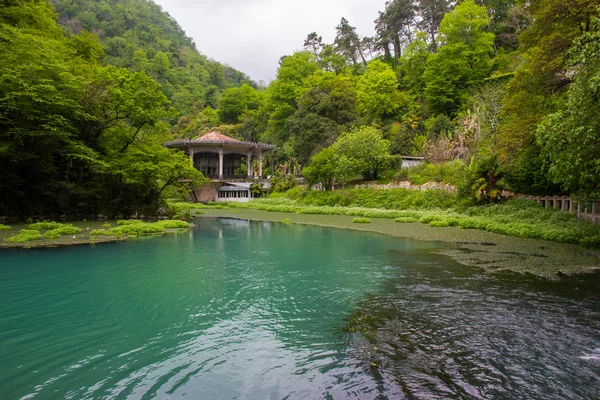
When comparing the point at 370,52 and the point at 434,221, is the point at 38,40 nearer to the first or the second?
the point at 434,221

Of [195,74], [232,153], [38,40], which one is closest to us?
[38,40]

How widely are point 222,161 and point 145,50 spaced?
49.8 m

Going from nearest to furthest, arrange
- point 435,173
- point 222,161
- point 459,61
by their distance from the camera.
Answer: point 435,173 < point 459,61 < point 222,161

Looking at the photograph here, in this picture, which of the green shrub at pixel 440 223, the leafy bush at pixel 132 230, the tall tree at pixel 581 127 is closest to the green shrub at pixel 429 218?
the green shrub at pixel 440 223

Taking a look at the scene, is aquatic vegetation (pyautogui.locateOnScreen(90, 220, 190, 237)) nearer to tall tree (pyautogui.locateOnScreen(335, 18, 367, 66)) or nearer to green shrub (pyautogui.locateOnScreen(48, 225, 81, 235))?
green shrub (pyautogui.locateOnScreen(48, 225, 81, 235))

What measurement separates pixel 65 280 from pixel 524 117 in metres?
16.1

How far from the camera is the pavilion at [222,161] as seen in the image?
4244 centimetres

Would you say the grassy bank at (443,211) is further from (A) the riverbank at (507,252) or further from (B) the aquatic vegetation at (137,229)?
(B) the aquatic vegetation at (137,229)

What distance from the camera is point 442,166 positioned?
27344mm

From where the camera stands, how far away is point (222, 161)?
1796 inches

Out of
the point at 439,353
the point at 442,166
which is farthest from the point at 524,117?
the point at 442,166

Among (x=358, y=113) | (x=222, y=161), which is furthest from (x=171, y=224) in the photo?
(x=222, y=161)

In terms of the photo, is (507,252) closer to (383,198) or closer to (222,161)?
(383,198)

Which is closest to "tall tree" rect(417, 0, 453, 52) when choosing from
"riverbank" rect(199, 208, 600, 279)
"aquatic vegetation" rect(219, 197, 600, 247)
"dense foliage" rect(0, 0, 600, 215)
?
"dense foliage" rect(0, 0, 600, 215)
